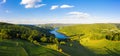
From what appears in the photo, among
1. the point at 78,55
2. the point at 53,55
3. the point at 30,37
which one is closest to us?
the point at 53,55

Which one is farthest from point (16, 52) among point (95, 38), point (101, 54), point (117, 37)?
point (117, 37)

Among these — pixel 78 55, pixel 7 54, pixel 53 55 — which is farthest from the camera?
pixel 78 55

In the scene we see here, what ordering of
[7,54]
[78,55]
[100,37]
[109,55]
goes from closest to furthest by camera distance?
[7,54] → [78,55] → [109,55] → [100,37]

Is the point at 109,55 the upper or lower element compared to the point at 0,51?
lower

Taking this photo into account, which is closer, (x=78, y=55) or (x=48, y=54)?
(x=48, y=54)

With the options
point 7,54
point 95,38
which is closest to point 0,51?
point 7,54

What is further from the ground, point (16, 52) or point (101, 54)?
point (16, 52)

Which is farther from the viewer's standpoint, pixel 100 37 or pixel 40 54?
pixel 100 37

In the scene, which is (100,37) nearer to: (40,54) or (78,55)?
(78,55)

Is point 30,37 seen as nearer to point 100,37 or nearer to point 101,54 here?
point 101,54

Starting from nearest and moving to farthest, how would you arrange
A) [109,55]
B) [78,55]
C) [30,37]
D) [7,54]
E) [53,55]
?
[7,54] → [53,55] → [78,55] → [109,55] → [30,37]
